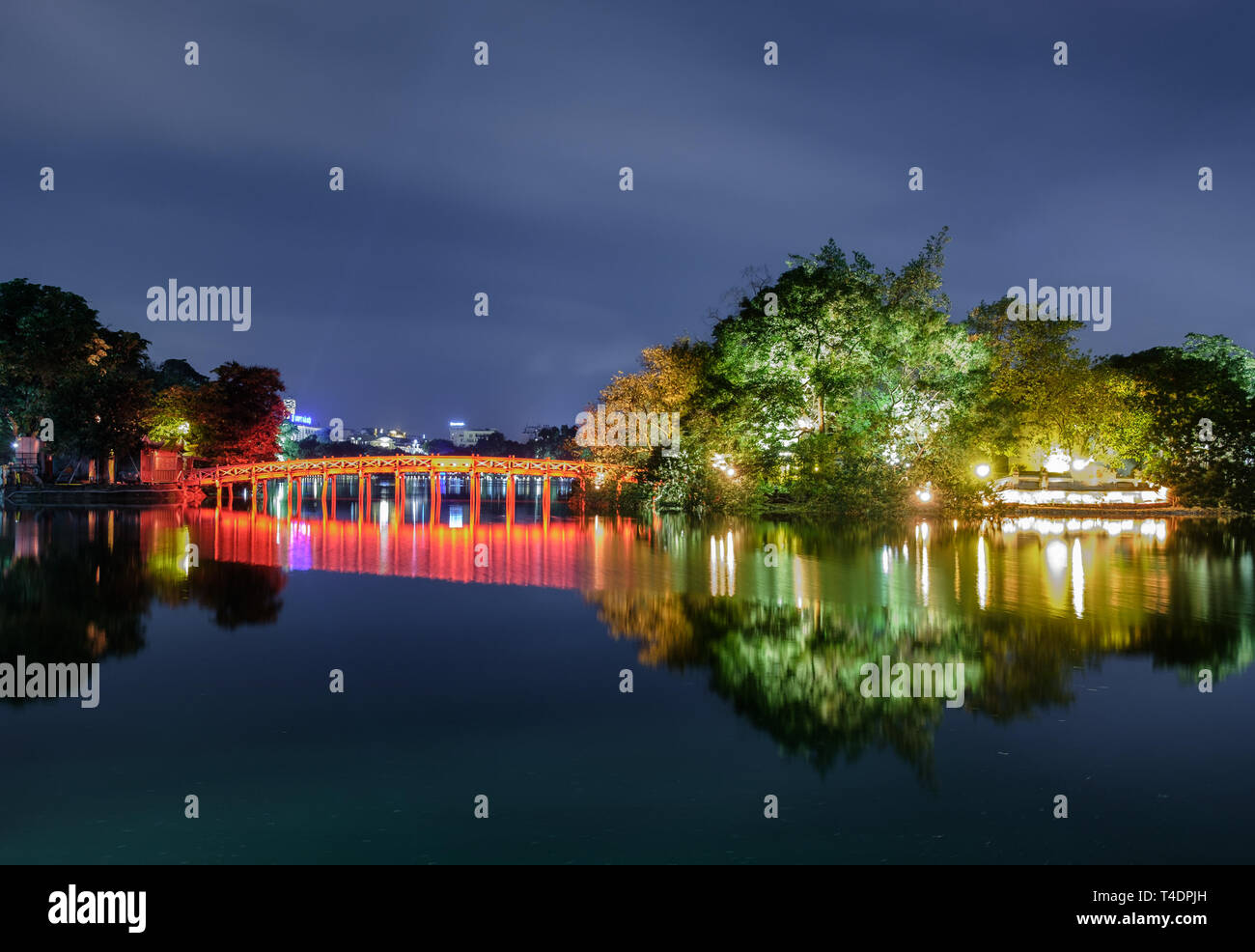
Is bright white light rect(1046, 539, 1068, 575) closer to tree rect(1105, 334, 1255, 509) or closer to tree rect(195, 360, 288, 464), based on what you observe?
tree rect(1105, 334, 1255, 509)

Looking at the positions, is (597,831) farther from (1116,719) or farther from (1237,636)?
(1237,636)

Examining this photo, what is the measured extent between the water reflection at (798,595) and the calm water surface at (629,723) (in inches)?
4.1

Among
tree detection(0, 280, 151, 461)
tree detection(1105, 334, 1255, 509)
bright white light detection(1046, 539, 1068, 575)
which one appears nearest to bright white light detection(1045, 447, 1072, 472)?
tree detection(1105, 334, 1255, 509)

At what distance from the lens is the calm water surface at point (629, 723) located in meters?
6.23

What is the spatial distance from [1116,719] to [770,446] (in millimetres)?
31646

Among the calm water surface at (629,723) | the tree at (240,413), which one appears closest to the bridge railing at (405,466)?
the tree at (240,413)

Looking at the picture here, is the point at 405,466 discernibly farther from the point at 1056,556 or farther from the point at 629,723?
the point at 629,723

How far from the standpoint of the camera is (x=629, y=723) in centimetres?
873

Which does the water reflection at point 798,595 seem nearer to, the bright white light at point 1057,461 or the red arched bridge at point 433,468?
the red arched bridge at point 433,468

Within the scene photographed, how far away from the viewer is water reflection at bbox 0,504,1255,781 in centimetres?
996

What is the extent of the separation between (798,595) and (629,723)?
28.4ft

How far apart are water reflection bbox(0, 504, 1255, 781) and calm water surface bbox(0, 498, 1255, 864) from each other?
0.10m

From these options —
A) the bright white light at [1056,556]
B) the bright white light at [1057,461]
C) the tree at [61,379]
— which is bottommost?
the bright white light at [1056,556]

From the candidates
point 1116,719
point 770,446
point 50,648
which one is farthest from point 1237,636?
point 770,446
